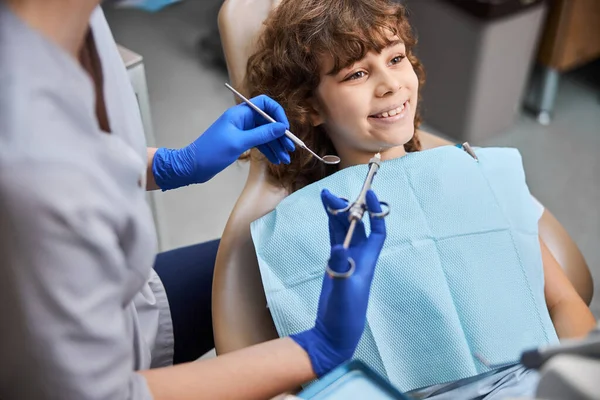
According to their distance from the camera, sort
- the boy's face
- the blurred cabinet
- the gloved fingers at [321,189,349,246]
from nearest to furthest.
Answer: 1. the gloved fingers at [321,189,349,246]
2. the boy's face
3. the blurred cabinet

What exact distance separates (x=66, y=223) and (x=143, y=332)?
41 centimetres

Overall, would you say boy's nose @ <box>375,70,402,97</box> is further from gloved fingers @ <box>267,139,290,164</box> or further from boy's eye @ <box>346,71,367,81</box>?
gloved fingers @ <box>267,139,290,164</box>

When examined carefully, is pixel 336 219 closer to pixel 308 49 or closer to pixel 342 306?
pixel 342 306

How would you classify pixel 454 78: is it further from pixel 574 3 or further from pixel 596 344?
pixel 596 344

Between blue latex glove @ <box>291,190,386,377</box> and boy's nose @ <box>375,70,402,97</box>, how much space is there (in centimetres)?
34

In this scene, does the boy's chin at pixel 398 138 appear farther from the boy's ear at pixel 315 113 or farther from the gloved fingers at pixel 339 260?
the gloved fingers at pixel 339 260

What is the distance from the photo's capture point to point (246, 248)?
116 centimetres

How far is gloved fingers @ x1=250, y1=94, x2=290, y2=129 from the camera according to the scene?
117 cm

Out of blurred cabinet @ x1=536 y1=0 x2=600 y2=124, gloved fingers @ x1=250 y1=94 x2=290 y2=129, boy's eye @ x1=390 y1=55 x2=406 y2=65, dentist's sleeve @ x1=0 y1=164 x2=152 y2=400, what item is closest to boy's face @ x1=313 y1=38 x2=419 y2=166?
boy's eye @ x1=390 y1=55 x2=406 y2=65

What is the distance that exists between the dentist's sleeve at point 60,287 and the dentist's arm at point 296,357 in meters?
0.12

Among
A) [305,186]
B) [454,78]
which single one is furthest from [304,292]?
[454,78]

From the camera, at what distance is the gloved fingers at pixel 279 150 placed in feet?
3.85

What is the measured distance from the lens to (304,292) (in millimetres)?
1088

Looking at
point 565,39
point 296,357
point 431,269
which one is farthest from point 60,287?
point 565,39
